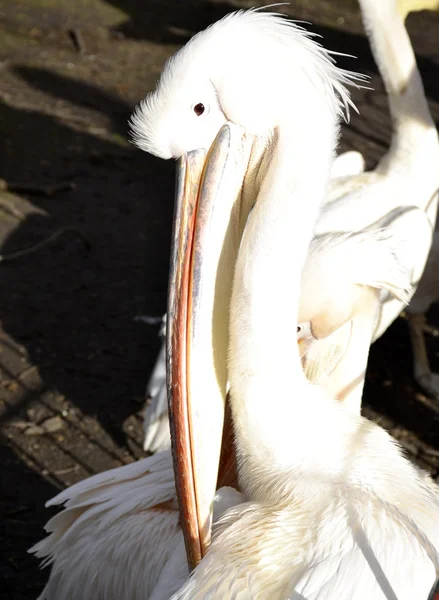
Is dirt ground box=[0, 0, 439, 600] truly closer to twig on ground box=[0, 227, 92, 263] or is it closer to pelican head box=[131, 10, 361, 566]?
twig on ground box=[0, 227, 92, 263]

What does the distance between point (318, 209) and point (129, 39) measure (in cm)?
596

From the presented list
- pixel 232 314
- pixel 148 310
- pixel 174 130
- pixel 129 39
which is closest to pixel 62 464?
pixel 148 310

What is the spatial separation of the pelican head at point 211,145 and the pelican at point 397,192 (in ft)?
3.06

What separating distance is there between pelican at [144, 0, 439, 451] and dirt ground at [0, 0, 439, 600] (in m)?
0.31

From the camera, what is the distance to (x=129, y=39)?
759 cm

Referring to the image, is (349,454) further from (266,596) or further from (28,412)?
(28,412)

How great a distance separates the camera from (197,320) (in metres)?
1.99

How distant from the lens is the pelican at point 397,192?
10.8 ft

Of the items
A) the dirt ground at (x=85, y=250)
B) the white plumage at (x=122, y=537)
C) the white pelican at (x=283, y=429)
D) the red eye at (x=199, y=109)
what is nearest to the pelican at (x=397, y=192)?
the dirt ground at (x=85, y=250)

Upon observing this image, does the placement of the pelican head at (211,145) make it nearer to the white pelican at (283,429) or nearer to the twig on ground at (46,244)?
the white pelican at (283,429)

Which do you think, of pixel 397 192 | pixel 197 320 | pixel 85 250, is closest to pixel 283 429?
pixel 197 320

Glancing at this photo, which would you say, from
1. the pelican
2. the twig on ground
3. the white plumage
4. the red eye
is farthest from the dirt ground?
the red eye

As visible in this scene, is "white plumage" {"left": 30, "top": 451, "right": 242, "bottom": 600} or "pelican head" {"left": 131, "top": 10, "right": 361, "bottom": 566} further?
"white plumage" {"left": 30, "top": 451, "right": 242, "bottom": 600}

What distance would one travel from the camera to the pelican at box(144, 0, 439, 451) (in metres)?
3.29
